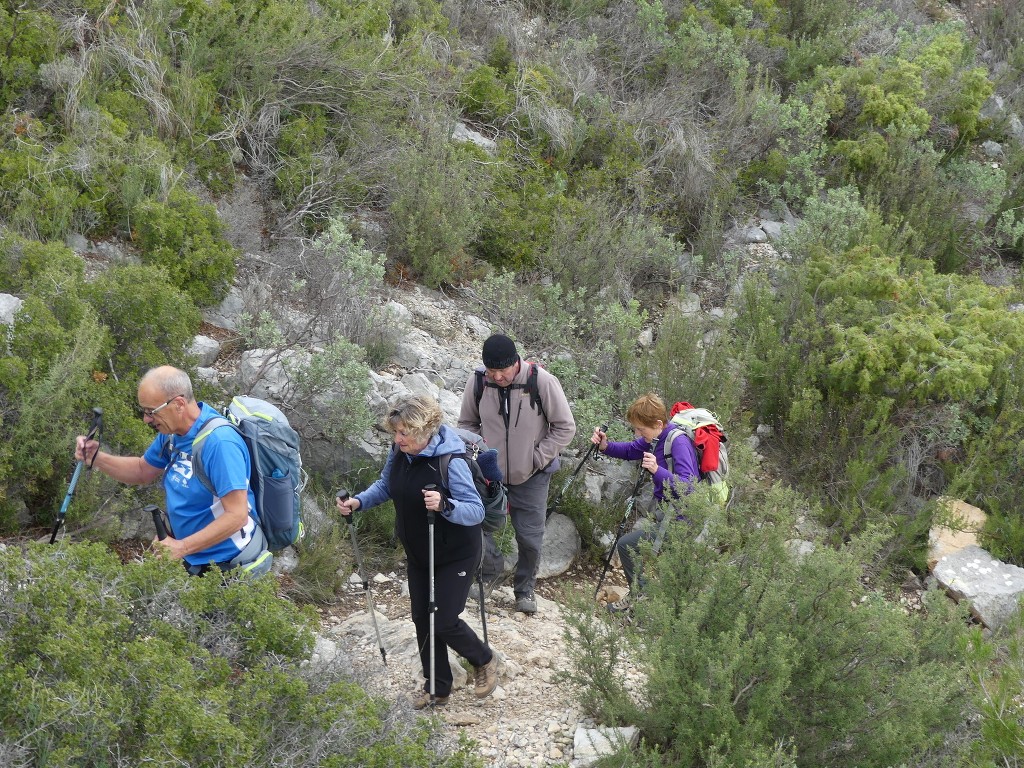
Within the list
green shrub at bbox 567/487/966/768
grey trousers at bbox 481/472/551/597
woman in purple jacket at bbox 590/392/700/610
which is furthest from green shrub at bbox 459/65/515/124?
green shrub at bbox 567/487/966/768

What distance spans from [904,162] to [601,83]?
3886 mm

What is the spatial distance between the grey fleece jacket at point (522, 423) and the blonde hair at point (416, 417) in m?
1.29

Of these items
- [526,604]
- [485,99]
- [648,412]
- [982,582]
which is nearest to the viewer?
[648,412]

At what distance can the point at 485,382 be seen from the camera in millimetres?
5438

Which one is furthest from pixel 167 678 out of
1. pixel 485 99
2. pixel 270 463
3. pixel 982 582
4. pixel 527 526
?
pixel 485 99

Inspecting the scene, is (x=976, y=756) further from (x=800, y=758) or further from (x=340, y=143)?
(x=340, y=143)

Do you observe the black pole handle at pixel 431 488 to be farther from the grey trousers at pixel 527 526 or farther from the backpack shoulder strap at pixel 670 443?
the backpack shoulder strap at pixel 670 443

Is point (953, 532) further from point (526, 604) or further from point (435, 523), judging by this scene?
point (435, 523)

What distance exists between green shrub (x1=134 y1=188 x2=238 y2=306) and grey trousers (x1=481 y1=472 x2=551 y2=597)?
2.95 meters

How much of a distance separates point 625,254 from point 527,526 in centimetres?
425

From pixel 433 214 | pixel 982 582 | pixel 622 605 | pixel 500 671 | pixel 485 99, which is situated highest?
pixel 485 99

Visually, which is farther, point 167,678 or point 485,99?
point 485,99

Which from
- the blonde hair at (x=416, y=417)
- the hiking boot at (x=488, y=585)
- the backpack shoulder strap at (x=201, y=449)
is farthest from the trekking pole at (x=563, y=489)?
the backpack shoulder strap at (x=201, y=449)

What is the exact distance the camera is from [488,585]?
6254mm
